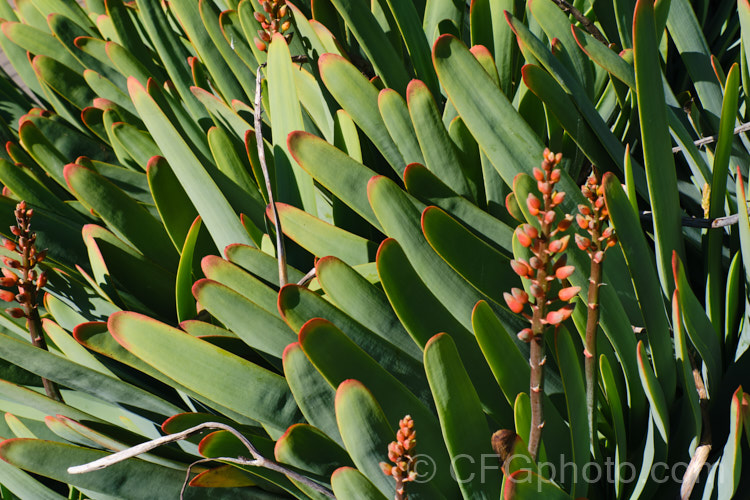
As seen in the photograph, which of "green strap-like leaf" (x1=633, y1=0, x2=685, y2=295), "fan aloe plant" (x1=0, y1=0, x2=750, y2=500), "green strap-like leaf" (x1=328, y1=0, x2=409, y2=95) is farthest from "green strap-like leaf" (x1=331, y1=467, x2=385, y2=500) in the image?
"green strap-like leaf" (x1=328, y1=0, x2=409, y2=95)

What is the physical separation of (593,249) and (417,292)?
8.8 inches

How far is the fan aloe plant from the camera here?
0.57 metres

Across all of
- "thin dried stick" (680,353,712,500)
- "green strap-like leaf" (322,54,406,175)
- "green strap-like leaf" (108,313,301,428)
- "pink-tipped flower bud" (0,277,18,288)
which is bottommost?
"thin dried stick" (680,353,712,500)

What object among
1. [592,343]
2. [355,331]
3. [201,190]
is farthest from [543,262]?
[201,190]

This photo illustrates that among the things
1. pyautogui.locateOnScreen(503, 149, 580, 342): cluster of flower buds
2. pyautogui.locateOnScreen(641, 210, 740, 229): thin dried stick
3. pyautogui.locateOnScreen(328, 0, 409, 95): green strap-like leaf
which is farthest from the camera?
pyautogui.locateOnScreen(328, 0, 409, 95): green strap-like leaf

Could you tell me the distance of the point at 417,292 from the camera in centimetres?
63

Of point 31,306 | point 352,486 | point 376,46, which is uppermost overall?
point 376,46

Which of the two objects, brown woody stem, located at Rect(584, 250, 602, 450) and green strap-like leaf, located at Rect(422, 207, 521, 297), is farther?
green strap-like leaf, located at Rect(422, 207, 521, 297)

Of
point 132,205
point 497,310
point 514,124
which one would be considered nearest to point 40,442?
point 132,205

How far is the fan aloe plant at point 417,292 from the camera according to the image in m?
→ 0.57

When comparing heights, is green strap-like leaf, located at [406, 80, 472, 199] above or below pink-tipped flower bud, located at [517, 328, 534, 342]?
above

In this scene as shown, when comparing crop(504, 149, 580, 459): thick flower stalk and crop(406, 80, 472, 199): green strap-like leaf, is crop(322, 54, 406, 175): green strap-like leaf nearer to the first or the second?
crop(406, 80, 472, 199): green strap-like leaf

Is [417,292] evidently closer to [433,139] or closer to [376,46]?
[433,139]

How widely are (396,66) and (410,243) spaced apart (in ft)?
1.27
